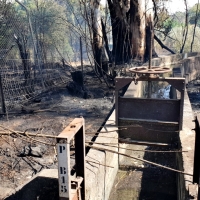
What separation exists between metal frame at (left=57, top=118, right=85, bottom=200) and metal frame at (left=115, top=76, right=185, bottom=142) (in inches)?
113

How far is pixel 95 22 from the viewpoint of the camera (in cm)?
1198

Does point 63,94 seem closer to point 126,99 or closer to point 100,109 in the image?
point 100,109

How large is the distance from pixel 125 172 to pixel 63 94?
4524 millimetres

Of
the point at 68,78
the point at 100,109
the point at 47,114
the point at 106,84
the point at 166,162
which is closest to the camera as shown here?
the point at 166,162

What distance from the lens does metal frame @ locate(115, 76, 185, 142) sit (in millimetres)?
5477

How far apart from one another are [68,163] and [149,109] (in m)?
3.66

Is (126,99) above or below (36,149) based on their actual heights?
above

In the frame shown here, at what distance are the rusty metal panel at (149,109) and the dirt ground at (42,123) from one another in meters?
0.91

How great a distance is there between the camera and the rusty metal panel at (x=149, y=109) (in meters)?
5.49

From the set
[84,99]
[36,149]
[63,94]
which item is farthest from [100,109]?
[36,149]

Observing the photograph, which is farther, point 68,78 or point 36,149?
point 68,78

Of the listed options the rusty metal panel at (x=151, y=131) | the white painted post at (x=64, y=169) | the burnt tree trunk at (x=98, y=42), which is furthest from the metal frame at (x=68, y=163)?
the burnt tree trunk at (x=98, y=42)

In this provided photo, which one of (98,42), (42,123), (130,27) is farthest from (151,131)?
(130,27)

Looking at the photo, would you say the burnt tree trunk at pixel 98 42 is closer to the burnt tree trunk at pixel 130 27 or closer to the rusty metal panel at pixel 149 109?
the burnt tree trunk at pixel 130 27
